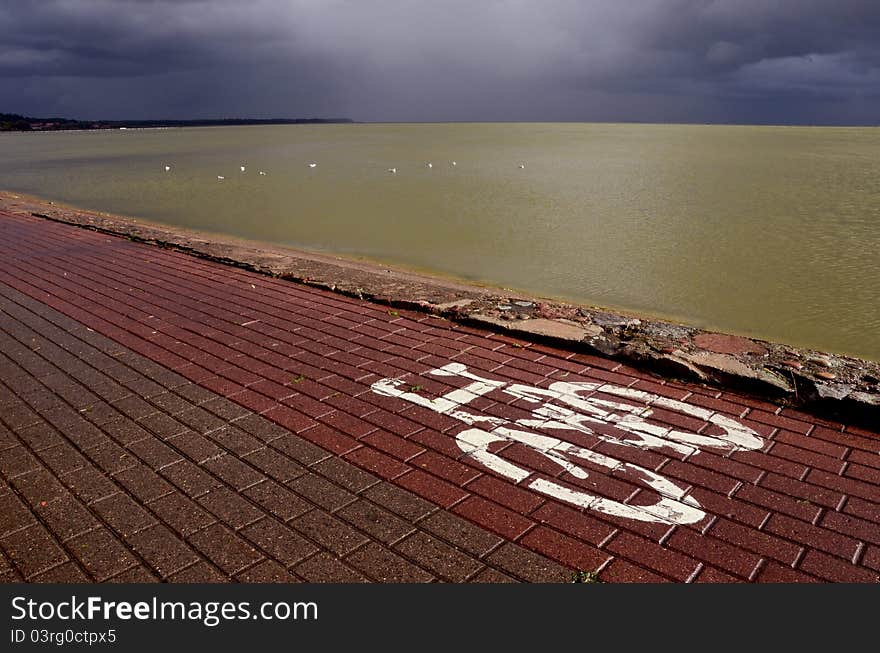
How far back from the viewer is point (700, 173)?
30.5 meters

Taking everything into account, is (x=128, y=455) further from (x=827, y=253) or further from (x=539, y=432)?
(x=827, y=253)

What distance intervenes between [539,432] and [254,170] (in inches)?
1286

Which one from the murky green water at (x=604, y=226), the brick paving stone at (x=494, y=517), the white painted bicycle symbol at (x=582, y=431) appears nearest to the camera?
the brick paving stone at (x=494, y=517)

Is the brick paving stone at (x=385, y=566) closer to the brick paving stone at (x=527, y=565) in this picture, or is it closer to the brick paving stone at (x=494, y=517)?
the brick paving stone at (x=527, y=565)

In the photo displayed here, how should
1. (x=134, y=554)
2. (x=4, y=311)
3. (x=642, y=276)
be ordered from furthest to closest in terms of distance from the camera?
1. (x=642, y=276)
2. (x=4, y=311)
3. (x=134, y=554)

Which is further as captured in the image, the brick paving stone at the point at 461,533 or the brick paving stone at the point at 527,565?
the brick paving stone at the point at 461,533

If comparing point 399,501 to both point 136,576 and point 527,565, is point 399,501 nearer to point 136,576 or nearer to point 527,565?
point 527,565

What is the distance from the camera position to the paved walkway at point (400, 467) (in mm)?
2873

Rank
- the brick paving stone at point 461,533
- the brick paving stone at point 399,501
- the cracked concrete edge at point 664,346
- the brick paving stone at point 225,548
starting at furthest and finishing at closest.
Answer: the cracked concrete edge at point 664,346 < the brick paving stone at point 399,501 < the brick paving stone at point 461,533 < the brick paving stone at point 225,548

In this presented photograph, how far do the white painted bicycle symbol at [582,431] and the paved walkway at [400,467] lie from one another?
0.06 ft

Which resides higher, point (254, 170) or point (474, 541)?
point (254, 170)

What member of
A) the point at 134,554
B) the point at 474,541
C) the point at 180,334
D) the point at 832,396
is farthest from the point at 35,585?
the point at 832,396

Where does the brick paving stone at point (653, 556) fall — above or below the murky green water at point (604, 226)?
below

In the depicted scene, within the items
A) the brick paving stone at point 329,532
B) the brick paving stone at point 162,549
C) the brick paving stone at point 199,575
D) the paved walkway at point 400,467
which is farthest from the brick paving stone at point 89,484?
the brick paving stone at point 329,532
